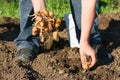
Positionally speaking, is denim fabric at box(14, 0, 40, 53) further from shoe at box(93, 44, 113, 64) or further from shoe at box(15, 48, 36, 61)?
shoe at box(93, 44, 113, 64)

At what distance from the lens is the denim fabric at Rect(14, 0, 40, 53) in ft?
12.4

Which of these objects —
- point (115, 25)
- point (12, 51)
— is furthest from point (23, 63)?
point (115, 25)

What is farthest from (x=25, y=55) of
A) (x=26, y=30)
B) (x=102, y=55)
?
(x=102, y=55)

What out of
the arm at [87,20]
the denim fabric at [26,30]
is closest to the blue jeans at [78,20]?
the denim fabric at [26,30]

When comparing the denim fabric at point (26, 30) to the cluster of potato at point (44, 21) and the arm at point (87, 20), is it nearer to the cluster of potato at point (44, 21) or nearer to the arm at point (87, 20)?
the cluster of potato at point (44, 21)

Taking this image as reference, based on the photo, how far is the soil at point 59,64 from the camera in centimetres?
335

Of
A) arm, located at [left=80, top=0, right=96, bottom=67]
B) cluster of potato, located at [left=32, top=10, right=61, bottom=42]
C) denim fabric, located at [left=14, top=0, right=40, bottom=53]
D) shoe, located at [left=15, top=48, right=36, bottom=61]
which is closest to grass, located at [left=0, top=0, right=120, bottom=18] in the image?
denim fabric, located at [left=14, top=0, right=40, bottom=53]

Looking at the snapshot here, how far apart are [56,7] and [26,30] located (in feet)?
4.67

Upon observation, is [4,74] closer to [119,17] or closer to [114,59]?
[114,59]

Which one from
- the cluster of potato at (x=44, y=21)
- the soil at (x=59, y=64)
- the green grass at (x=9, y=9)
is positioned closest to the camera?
the cluster of potato at (x=44, y=21)

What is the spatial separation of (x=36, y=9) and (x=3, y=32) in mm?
1573

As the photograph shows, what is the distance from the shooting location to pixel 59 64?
11.8 ft

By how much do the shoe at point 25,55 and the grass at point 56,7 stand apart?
1.40m

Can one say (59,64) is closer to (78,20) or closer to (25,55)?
(25,55)
